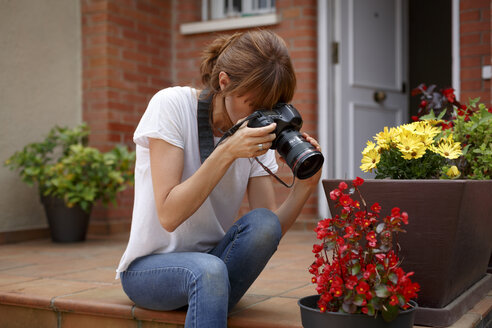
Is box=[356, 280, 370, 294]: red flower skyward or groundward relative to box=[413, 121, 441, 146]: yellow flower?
groundward

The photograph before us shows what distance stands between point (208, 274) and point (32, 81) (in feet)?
8.56

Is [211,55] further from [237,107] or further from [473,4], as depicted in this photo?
[473,4]

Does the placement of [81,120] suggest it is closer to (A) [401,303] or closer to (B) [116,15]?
(B) [116,15]

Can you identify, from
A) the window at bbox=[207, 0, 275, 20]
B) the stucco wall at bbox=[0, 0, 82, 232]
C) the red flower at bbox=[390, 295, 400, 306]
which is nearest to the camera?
the red flower at bbox=[390, 295, 400, 306]

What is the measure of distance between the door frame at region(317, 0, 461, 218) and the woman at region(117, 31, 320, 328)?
2.12m

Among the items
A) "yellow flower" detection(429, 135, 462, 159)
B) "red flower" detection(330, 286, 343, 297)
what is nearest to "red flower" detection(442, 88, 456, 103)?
"yellow flower" detection(429, 135, 462, 159)

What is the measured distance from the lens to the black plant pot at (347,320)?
130cm

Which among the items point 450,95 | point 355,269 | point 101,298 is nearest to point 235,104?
point 355,269

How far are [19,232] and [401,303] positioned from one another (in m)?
2.83

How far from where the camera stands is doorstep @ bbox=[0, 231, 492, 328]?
169 cm

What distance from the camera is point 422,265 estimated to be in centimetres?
157

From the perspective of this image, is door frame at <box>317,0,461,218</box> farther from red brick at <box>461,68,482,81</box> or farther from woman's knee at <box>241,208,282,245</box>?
woman's knee at <box>241,208,282,245</box>

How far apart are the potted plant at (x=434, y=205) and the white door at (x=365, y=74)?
1990 millimetres

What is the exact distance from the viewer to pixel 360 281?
4.29 ft
